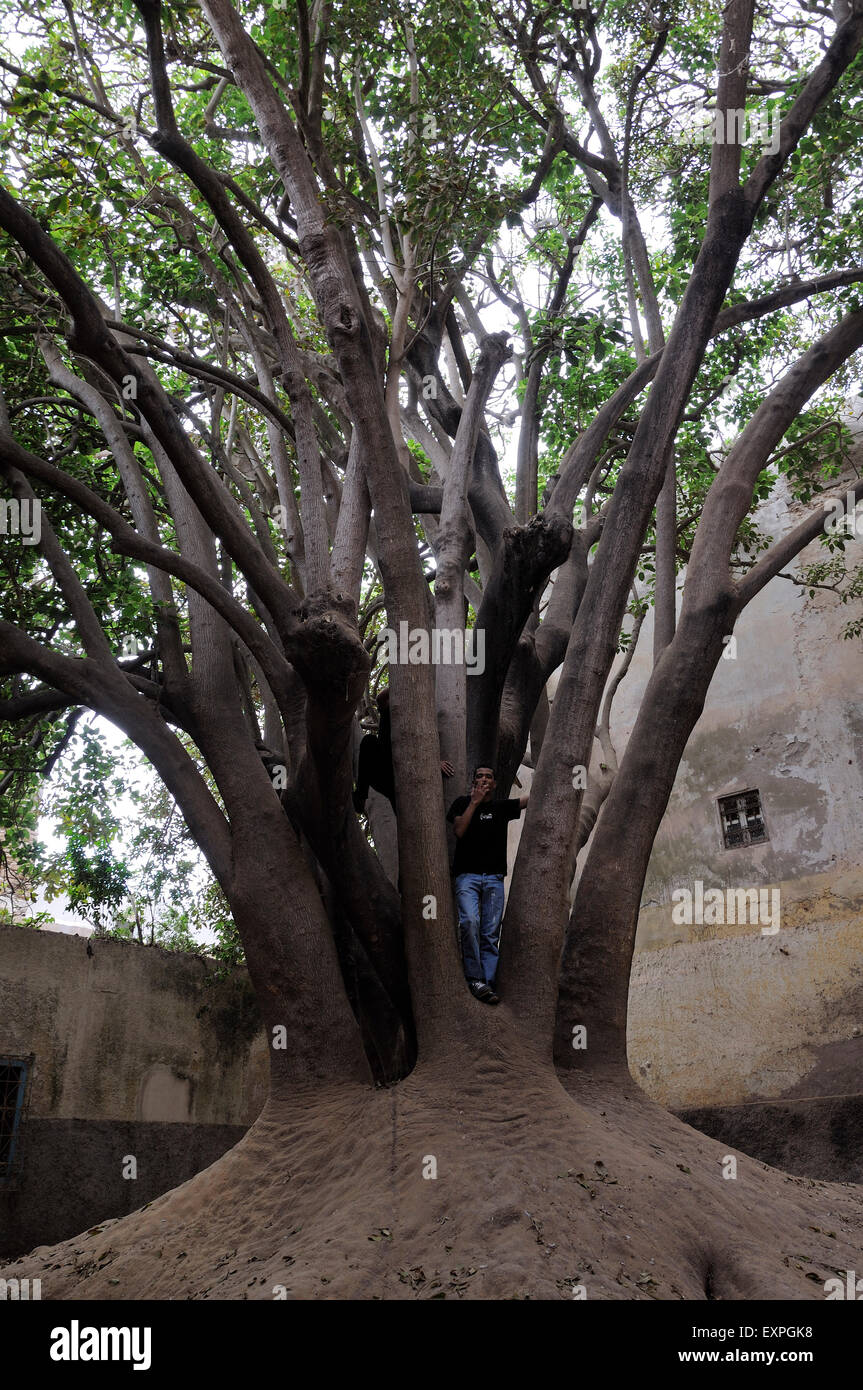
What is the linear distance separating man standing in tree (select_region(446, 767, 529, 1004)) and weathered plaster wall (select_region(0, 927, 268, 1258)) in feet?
11.9

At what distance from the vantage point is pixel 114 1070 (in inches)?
355

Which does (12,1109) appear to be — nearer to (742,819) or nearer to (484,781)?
(484,781)

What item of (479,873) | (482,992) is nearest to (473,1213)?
(482,992)

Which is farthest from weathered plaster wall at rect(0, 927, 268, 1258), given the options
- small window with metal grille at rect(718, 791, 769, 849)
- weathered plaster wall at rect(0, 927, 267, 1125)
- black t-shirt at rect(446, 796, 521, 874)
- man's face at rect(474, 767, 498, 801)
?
small window with metal grille at rect(718, 791, 769, 849)

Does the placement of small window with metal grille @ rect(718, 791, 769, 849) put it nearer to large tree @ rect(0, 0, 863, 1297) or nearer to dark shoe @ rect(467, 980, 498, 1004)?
large tree @ rect(0, 0, 863, 1297)

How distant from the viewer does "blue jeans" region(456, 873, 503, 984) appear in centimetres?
517

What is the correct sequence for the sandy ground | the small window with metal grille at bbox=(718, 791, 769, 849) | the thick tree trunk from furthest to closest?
the small window with metal grille at bbox=(718, 791, 769, 849) < the thick tree trunk < the sandy ground

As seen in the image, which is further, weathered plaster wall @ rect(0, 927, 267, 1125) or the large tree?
weathered plaster wall @ rect(0, 927, 267, 1125)

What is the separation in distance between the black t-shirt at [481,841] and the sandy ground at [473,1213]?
3.51ft

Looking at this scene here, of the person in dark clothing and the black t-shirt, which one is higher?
the person in dark clothing

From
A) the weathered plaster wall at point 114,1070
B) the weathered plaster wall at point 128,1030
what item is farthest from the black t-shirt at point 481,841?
the weathered plaster wall at point 128,1030

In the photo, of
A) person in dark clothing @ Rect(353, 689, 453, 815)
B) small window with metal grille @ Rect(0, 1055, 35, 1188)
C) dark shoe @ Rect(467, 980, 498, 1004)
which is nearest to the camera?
dark shoe @ Rect(467, 980, 498, 1004)

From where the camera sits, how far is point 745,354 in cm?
844

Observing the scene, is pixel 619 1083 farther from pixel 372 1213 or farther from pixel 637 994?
pixel 637 994
